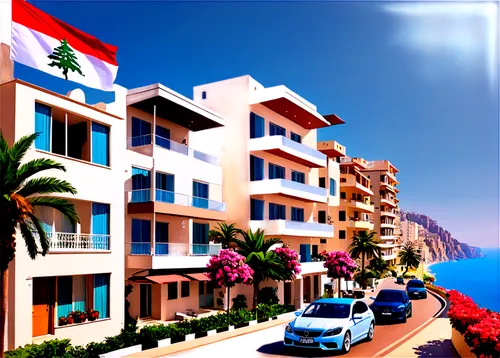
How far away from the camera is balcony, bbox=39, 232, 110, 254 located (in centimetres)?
1931

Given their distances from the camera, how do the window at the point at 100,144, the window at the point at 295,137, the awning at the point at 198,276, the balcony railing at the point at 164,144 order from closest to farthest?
the window at the point at 100,144
the awning at the point at 198,276
the balcony railing at the point at 164,144
the window at the point at 295,137

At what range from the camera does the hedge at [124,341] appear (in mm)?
15477

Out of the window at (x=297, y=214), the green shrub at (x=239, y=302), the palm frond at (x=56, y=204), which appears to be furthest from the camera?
the window at (x=297, y=214)

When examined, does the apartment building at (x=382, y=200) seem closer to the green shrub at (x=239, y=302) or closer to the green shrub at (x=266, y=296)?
the green shrub at (x=266, y=296)

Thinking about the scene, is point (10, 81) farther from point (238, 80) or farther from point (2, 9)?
point (238, 80)

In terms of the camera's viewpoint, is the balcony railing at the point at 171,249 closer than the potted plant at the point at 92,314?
No

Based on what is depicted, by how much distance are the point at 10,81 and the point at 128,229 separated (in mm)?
10524

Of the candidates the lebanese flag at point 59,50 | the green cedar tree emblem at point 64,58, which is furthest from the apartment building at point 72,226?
the green cedar tree emblem at point 64,58

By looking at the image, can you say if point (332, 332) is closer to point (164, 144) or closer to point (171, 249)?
point (171, 249)

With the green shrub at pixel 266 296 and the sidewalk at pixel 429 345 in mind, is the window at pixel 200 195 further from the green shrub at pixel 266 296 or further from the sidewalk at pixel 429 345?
the sidewalk at pixel 429 345

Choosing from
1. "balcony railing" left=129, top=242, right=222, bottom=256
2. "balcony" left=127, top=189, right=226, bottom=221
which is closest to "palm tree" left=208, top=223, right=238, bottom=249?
"balcony railing" left=129, top=242, right=222, bottom=256

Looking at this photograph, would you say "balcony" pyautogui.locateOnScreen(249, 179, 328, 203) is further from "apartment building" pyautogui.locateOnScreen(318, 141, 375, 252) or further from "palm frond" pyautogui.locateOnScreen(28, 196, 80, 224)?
"palm frond" pyautogui.locateOnScreen(28, 196, 80, 224)

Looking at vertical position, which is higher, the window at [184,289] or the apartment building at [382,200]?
the apartment building at [382,200]

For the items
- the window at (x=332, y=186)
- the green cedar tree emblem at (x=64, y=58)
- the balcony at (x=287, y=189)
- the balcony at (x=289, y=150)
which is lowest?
the balcony at (x=287, y=189)
